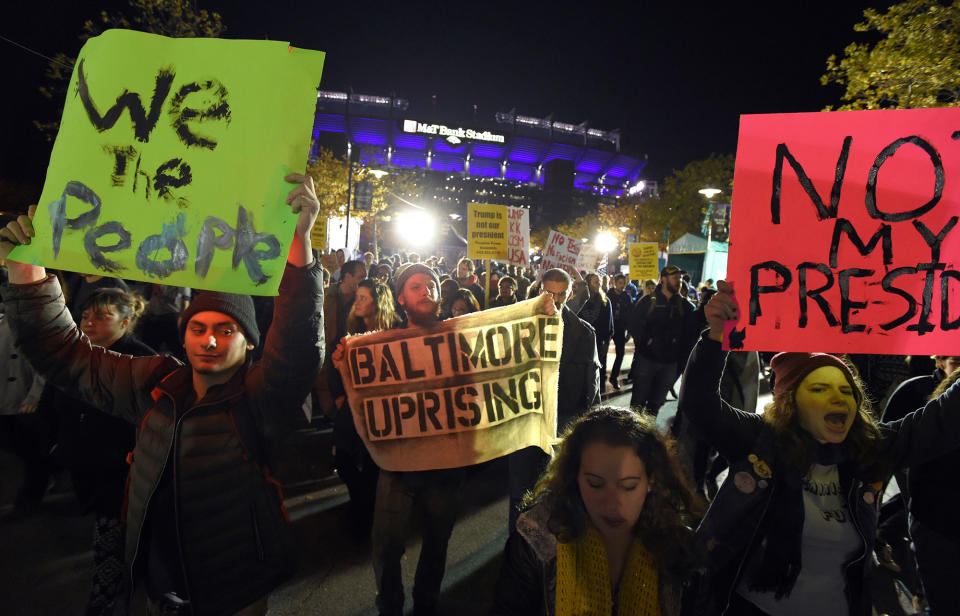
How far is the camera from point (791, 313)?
179 centimetres

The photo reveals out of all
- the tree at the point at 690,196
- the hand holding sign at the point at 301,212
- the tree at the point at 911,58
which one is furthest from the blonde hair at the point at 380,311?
the tree at the point at 690,196

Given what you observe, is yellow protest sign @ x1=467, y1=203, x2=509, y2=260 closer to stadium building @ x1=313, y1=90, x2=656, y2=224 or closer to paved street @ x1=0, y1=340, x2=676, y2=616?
paved street @ x1=0, y1=340, x2=676, y2=616

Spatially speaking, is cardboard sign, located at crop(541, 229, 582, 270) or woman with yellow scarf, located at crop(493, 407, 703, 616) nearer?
woman with yellow scarf, located at crop(493, 407, 703, 616)

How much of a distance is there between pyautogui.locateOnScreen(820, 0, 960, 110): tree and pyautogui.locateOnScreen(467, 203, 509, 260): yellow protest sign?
597cm

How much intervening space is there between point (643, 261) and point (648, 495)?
32.1ft

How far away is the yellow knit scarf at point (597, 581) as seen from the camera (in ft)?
4.69

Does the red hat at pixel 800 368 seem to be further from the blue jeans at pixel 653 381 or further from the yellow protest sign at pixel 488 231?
the yellow protest sign at pixel 488 231

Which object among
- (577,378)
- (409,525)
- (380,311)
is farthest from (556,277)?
(409,525)

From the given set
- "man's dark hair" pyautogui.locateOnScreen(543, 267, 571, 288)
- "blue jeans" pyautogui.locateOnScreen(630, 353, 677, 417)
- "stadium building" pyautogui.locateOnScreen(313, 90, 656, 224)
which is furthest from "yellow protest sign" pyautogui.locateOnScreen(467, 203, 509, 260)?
"stadium building" pyautogui.locateOnScreen(313, 90, 656, 224)

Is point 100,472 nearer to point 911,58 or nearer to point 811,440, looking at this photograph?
point 811,440

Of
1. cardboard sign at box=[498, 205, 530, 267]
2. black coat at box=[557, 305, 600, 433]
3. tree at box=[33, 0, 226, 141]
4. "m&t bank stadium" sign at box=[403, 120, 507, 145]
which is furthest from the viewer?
"m&t bank stadium" sign at box=[403, 120, 507, 145]

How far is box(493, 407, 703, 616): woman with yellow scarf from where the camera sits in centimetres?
146

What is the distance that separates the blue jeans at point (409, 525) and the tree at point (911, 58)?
8.12m

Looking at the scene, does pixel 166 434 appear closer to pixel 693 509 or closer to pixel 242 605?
pixel 242 605
